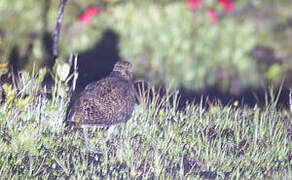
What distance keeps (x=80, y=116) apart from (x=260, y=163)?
1.16 metres

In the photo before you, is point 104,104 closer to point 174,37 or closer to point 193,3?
point 174,37

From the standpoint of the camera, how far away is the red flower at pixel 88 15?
6.69m

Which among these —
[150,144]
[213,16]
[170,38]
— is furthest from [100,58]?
[150,144]

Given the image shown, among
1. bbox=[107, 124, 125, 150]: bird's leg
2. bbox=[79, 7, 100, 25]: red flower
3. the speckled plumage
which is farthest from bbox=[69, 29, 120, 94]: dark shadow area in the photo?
bbox=[107, 124, 125, 150]: bird's leg

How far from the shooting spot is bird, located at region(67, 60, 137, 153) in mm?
3428

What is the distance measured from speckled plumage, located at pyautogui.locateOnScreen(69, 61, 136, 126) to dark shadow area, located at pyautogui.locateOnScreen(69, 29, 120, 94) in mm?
1975

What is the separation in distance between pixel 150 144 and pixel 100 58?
10.9ft

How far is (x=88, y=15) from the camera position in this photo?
6.71 m

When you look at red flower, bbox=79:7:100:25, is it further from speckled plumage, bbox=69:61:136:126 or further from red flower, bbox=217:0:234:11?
speckled plumage, bbox=69:61:136:126

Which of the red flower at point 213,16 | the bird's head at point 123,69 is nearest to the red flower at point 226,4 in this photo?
the red flower at point 213,16

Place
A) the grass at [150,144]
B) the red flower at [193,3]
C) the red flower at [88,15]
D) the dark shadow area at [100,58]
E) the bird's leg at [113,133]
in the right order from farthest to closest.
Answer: the red flower at [193,3] → the red flower at [88,15] → the dark shadow area at [100,58] → the bird's leg at [113,133] → the grass at [150,144]

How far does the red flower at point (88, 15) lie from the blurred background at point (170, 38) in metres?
0.01

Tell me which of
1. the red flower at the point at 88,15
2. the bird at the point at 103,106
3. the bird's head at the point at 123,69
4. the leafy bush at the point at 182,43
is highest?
the red flower at the point at 88,15

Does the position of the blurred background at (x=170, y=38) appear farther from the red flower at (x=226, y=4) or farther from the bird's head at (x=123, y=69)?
the bird's head at (x=123, y=69)
